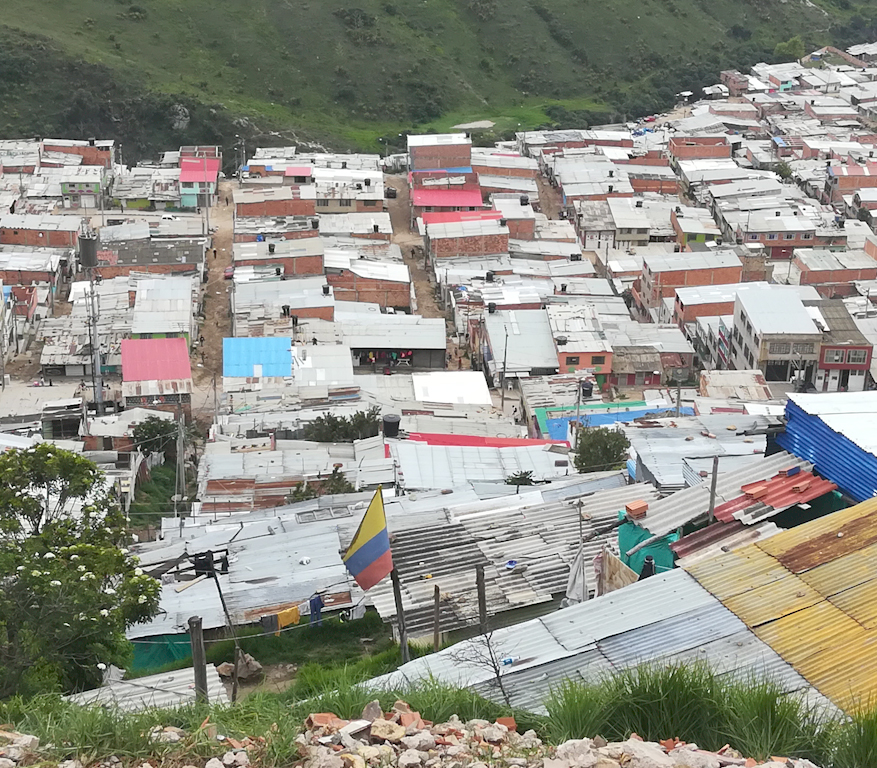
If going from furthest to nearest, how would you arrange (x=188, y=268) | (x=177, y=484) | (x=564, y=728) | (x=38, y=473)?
(x=188, y=268) < (x=177, y=484) < (x=38, y=473) < (x=564, y=728)

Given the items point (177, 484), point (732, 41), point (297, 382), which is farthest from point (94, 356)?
point (732, 41)

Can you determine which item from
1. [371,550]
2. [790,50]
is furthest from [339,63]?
[371,550]

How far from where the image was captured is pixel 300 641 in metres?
11.4

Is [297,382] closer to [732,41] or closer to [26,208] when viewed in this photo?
[26,208]

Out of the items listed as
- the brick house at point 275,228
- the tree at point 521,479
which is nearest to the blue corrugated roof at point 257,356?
the tree at point 521,479

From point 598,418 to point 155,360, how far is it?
9.61 meters

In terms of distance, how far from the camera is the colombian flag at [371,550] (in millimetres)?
9320

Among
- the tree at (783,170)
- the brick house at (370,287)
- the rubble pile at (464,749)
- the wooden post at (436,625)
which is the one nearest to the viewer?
the rubble pile at (464,749)

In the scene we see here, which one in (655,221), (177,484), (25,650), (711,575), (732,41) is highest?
(732,41)

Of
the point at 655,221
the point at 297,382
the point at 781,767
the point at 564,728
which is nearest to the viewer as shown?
the point at 781,767

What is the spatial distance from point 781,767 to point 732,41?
214 feet

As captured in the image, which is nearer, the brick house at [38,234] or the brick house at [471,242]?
the brick house at [38,234]

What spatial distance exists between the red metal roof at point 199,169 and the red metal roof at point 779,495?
31774mm

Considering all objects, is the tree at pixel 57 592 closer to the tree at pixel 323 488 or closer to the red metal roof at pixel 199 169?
the tree at pixel 323 488
